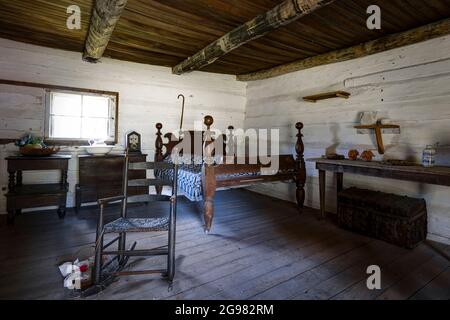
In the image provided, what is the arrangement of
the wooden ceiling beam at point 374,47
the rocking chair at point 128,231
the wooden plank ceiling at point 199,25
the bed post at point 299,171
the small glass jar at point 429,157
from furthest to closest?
the bed post at point 299,171
the wooden ceiling beam at point 374,47
the small glass jar at point 429,157
the wooden plank ceiling at point 199,25
the rocking chair at point 128,231

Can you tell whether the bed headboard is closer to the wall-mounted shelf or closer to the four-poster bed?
the four-poster bed

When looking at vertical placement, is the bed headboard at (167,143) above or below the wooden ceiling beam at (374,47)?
below

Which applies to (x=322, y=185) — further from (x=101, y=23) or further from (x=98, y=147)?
(x=98, y=147)

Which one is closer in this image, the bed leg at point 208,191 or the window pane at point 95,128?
the bed leg at point 208,191

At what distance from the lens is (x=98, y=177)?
4031 millimetres

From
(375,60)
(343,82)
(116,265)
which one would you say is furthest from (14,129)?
(375,60)

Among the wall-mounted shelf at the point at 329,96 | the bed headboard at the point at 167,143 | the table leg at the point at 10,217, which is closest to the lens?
the table leg at the point at 10,217

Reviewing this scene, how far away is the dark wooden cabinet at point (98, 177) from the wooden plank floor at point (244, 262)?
370 mm

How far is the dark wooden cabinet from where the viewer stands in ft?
12.8

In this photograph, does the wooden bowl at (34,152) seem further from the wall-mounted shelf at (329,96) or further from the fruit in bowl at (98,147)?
the wall-mounted shelf at (329,96)

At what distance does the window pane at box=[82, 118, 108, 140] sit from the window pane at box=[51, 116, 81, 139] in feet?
0.33

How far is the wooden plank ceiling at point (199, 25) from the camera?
2619 millimetres

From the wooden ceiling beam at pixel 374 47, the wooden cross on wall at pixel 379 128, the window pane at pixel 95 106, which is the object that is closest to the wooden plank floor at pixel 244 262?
the wooden cross on wall at pixel 379 128

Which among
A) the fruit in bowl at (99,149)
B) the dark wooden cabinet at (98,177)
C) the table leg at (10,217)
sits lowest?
the table leg at (10,217)
